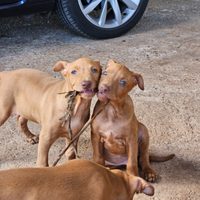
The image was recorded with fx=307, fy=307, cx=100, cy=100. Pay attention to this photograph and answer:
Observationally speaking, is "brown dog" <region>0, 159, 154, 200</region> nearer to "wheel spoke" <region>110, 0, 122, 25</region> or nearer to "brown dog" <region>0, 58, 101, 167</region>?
"brown dog" <region>0, 58, 101, 167</region>

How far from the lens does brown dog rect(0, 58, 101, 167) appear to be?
2332 millimetres

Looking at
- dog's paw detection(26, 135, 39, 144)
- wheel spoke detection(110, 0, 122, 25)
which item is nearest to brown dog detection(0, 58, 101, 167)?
dog's paw detection(26, 135, 39, 144)

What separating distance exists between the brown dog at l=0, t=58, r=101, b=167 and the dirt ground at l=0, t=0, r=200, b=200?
1.51 feet

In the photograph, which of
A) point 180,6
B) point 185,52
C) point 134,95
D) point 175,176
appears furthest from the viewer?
point 180,6

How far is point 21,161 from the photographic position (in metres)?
2.91

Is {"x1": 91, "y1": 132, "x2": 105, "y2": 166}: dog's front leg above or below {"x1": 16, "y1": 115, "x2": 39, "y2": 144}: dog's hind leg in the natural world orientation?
above

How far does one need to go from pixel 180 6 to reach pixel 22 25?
3.84 meters

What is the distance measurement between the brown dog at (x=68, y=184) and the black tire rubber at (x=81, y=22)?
349cm

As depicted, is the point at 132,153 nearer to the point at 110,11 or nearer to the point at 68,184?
the point at 68,184

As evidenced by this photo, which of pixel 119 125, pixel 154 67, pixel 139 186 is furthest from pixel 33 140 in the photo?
pixel 154 67

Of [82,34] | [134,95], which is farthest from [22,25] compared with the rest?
[134,95]

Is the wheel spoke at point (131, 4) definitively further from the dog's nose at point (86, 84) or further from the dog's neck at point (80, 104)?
the dog's nose at point (86, 84)

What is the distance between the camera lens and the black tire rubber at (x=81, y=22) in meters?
4.91

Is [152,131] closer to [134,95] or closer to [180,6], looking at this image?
[134,95]
